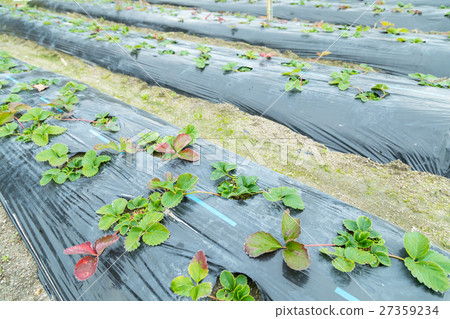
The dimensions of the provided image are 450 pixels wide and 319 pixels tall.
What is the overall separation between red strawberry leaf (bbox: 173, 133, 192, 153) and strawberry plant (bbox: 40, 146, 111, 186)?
0.52m

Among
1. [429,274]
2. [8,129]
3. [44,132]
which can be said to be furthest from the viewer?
[8,129]

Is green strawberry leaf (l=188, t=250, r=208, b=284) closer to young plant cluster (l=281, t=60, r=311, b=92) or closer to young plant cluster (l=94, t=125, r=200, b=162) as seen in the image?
young plant cluster (l=94, t=125, r=200, b=162)

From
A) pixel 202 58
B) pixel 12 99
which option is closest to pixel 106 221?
pixel 12 99

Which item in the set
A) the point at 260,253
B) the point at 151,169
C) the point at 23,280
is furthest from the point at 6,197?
the point at 260,253

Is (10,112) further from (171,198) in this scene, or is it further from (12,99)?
(171,198)

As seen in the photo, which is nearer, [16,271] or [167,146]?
[16,271]

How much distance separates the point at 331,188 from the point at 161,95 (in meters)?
2.71

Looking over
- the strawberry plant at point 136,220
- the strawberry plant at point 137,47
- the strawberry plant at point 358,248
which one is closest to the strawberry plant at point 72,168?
the strawberry plant at point 136,220

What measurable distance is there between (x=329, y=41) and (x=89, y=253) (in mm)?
4820

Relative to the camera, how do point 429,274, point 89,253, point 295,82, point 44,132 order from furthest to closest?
point 295,82, point 44,132, point 89,253, point 429,274

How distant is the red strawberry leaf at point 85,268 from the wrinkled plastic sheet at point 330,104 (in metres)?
2.26

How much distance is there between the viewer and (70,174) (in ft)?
5.72

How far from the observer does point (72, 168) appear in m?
1.79
